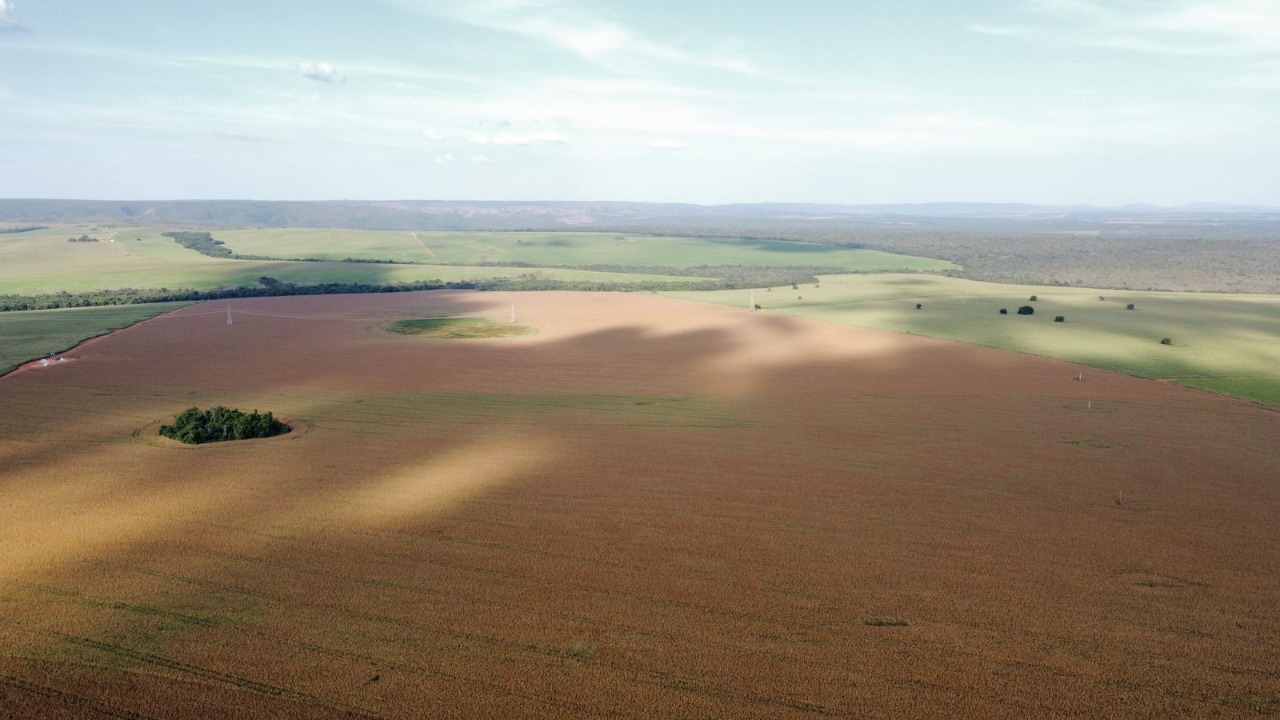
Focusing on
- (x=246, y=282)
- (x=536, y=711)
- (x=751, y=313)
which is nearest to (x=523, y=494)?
(x=536, y=711)

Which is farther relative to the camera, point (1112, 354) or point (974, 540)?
point (1112, 354)

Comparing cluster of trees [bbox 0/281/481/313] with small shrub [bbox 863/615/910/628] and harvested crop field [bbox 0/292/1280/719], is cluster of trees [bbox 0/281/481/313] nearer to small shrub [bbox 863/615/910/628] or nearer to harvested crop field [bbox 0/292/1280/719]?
harvested crop field [bbox 0/292/1280/719]

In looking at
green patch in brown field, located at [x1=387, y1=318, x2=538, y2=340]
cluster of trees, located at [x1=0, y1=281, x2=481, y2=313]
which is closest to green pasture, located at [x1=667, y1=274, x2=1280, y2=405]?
green patch in brown field, located at [x1=387, y1=318, x2=538, y2=340]

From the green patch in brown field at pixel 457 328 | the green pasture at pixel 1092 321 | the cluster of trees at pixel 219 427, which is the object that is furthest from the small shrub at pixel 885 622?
the green patch in brown field at pixel 457 328

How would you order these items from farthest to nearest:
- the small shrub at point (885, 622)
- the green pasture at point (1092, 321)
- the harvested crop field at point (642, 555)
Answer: the green pasture at point (1092, 321) < the small shrub at point (885, 622) < the harvested crop field at point (642, 555)

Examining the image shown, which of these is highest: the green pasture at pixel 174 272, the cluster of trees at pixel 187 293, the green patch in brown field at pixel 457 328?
the green pasture at pixel 174 272

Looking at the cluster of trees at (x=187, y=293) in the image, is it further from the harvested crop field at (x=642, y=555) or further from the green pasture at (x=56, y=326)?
the harvested crop field at (x=642, y=555)

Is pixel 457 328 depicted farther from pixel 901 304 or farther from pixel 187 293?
pixel 901 304

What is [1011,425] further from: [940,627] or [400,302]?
[400,302]
